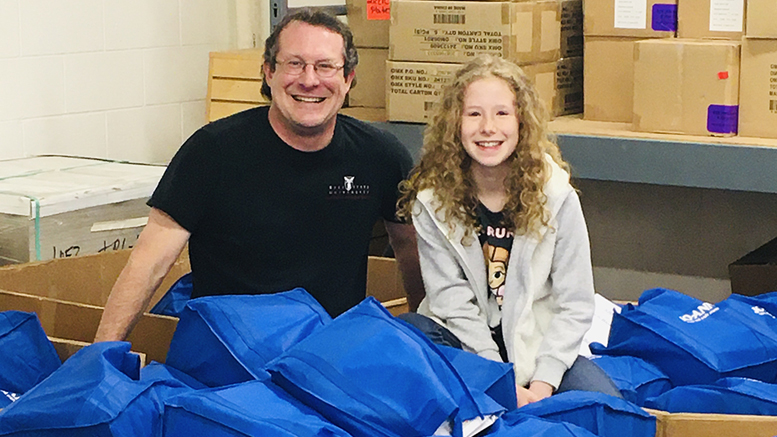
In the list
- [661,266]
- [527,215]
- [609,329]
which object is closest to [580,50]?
[661,266]

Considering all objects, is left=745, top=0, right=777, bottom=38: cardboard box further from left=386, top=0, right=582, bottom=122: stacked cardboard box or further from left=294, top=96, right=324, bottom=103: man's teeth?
left=294, top=96, right=324, bottom=103: man's teeth

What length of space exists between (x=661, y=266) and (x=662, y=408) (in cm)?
163

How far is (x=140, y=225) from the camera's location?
9.36 ft

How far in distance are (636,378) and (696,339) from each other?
0.48ft

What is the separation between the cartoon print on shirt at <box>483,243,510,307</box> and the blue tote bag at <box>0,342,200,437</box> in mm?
656

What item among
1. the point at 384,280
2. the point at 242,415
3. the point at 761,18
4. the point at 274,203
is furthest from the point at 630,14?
the point at 242,415

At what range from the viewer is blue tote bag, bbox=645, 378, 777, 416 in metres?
1.78

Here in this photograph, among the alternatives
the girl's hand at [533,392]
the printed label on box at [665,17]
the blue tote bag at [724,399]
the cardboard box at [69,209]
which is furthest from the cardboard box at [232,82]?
the blue tote bag at [724,399]

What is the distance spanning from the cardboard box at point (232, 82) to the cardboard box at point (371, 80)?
1.14 ft

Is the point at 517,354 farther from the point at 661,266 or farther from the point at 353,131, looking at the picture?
the point at 661,266

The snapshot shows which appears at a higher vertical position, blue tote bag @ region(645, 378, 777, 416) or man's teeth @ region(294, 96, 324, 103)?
man's teeth @ region(294, 96, 324, 103)

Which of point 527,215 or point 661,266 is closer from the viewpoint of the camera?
point 527,215

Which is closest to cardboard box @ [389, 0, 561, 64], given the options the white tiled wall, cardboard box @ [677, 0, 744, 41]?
cardboard box @ [677, 0, 744, 41]

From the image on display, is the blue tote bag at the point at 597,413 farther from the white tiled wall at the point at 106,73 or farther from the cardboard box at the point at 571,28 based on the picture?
the white tiled wall at the point at 106,73
